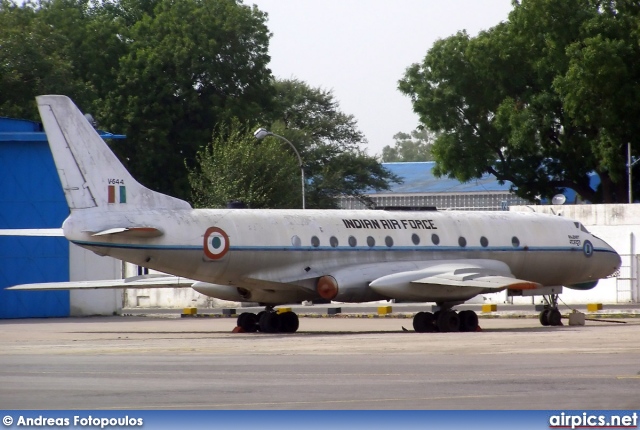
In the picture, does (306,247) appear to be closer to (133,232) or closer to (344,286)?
(344,286)

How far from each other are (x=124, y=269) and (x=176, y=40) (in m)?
34.5

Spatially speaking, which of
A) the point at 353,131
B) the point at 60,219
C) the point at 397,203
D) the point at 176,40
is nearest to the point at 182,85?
the point at 176,40

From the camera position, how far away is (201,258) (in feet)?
93.6

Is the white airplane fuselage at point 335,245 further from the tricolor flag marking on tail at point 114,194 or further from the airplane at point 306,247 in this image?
the tricolor flag marking on tail at point 114,194

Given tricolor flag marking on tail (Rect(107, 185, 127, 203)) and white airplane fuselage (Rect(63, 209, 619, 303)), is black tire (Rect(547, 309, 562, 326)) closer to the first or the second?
white airplane fuselage (Rect(63, 209, 619, 303))

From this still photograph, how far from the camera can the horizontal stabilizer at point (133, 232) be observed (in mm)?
27078

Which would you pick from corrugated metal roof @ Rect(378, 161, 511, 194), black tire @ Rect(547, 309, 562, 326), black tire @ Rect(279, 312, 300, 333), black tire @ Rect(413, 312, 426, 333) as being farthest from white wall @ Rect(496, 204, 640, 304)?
corrugated metal roof @ Rect(378, 161, 511, 194)

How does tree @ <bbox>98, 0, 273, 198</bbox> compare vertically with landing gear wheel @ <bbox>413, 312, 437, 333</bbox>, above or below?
above

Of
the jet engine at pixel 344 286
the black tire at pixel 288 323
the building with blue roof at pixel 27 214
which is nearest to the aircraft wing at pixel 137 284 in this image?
the black tire at pixel 288 323

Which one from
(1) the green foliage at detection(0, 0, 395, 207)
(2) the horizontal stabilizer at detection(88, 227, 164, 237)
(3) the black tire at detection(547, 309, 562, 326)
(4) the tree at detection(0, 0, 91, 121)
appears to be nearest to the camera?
(2) the horizontal stabilizer at detection(88, 227, 164, 237)

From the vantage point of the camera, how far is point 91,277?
4366 centimetres

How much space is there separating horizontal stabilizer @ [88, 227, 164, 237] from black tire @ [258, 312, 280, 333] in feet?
14.7

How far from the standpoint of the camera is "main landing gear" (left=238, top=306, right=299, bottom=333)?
31000mm

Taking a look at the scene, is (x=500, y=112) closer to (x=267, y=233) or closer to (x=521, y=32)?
(x=521, y=32)
